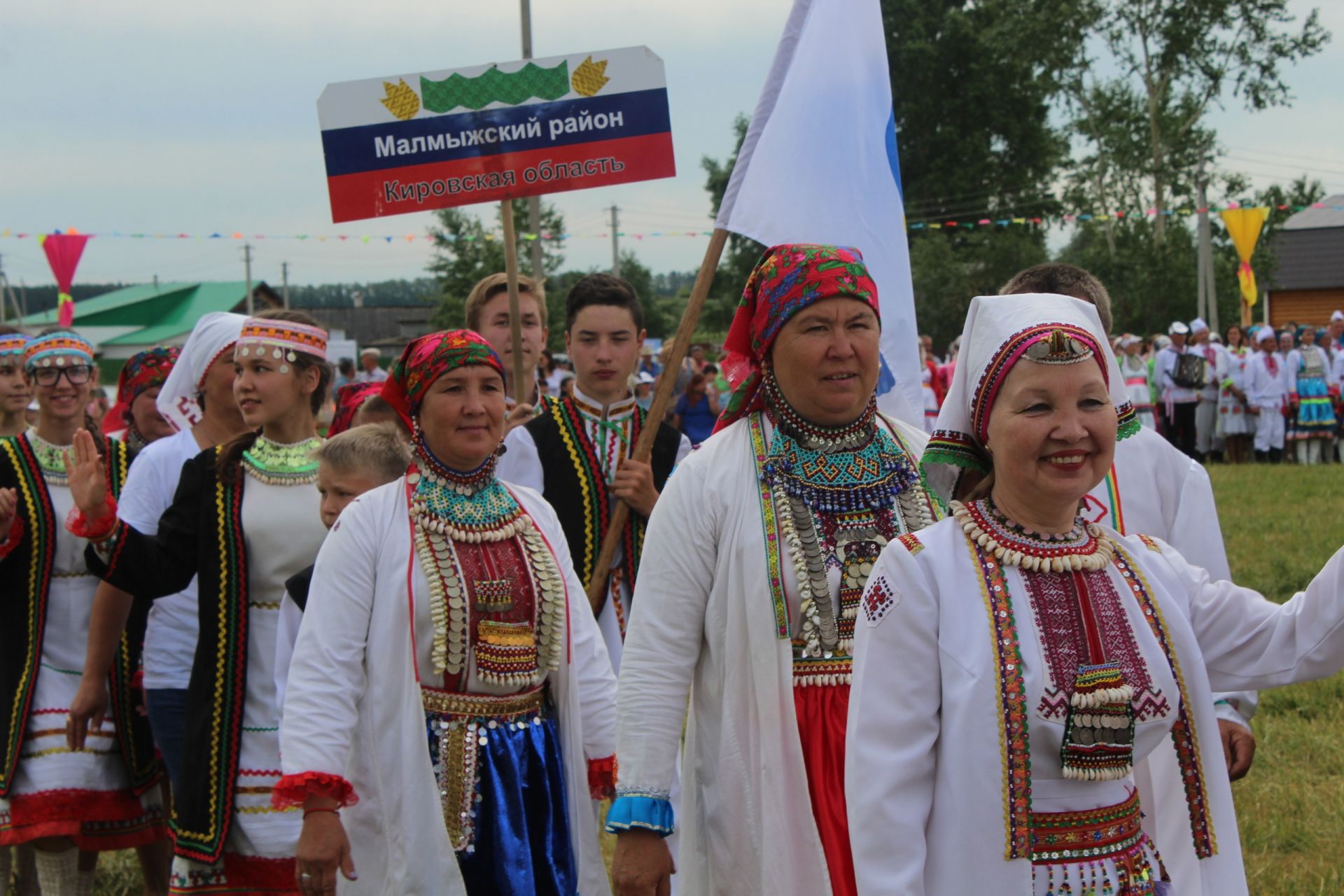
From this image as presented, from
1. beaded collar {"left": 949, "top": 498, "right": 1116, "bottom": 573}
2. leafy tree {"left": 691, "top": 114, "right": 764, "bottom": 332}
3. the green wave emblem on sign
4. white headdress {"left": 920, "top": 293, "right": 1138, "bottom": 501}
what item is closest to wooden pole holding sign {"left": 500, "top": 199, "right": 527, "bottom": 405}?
the green wave emblem on sign

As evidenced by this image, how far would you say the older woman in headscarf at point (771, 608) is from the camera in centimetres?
312

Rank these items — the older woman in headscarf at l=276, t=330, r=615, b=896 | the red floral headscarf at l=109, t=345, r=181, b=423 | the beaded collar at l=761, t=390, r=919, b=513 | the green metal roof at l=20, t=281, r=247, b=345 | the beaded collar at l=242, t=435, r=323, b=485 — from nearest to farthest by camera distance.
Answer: the beaded collar at l=761, t=390, r=919, b=513 < the older woman in headscarf at l=276, t=330, r=615, b=896 < the beaded collar at l=242, t=435, r=323, b=485 < the red floral headscarf at l=109, t=345, r=181, b=423 < the green metal roof at l=20, t=281, r=247, b=345

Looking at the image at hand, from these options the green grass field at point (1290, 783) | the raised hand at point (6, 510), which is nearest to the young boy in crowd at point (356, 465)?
the raised hand at point (6, 510)

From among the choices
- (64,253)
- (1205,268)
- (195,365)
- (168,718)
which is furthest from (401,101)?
(1205,268)

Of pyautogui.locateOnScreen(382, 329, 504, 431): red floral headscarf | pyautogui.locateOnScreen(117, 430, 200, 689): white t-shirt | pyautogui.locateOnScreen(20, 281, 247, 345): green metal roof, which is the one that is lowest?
pyautogui.locateOnScreen(117, 430, 200, 689): white t-shirt

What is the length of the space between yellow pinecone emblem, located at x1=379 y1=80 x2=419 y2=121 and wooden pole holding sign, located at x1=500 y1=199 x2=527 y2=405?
0.48 meters

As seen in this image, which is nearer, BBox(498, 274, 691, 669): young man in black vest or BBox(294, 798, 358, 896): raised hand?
BBox(294, 798, 358, 896): raised hand

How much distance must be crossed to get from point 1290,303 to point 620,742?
44.0 meters

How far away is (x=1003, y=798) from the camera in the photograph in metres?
2.40

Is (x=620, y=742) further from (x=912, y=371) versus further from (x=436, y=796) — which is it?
(x=912, y=371)

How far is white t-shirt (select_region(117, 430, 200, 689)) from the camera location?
5156 mm

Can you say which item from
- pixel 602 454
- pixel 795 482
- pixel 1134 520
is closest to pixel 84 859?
pixel 602 454

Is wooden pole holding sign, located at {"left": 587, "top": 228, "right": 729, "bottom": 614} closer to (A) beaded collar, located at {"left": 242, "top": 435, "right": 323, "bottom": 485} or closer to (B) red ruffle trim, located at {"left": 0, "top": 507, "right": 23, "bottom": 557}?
(A) beaded collar, located at {"left": 242, "top": 435, "right": 323, "bottom": 485}

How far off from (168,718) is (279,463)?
3.31ft
